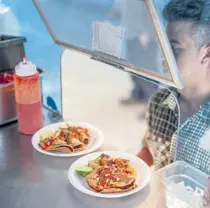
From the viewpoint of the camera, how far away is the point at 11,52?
1648mm

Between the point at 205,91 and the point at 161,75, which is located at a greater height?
the point at 161,75

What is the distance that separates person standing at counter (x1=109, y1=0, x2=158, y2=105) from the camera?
3.68ft

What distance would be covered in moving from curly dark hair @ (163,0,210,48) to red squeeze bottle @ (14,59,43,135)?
1.71ft

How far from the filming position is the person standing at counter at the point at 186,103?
4.45ft

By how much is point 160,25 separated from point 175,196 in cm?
46

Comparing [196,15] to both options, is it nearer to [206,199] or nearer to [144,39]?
[144,39]

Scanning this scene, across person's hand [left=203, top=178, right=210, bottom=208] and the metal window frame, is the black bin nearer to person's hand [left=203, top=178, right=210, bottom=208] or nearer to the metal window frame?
the metal window frame

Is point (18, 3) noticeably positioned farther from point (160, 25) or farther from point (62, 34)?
point (160, 25)

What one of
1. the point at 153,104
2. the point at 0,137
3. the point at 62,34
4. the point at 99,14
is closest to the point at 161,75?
the point at 99,14

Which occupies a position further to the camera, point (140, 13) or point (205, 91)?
point (205, 91)

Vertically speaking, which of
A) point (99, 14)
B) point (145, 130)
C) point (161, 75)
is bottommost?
point (145, 130)

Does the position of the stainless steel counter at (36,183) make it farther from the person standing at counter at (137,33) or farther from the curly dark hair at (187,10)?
the curly dark hair at (187,10)

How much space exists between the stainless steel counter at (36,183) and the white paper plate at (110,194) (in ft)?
0.06

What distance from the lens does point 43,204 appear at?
115cm
